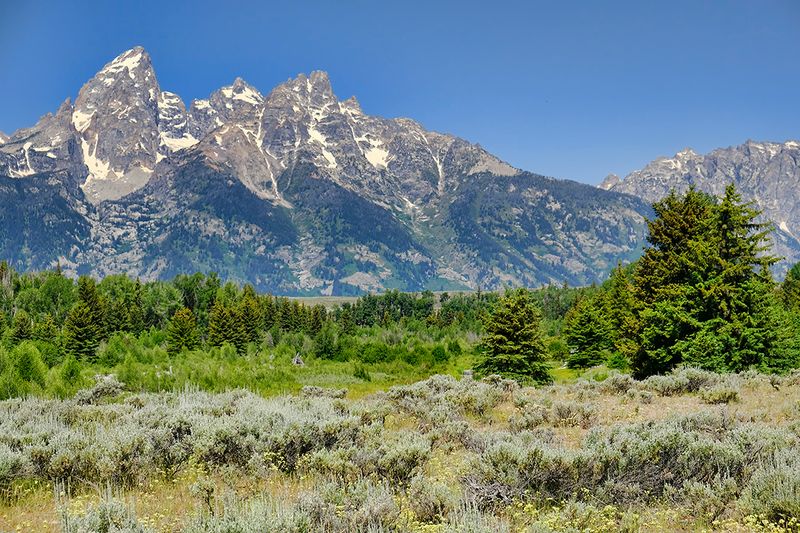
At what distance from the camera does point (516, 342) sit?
94.6ft

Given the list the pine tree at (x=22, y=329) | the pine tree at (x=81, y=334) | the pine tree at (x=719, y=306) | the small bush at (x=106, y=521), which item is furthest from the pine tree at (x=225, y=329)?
the small bush at (x=106, y=521)

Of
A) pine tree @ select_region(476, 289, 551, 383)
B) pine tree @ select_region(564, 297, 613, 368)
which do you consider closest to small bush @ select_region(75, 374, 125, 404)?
pine tree @ select_region(476, 289, 551, 383)

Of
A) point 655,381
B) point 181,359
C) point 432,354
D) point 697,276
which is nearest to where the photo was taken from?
point 655,381

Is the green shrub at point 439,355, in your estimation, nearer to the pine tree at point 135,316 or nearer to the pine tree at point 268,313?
the pine tree at point 268,313

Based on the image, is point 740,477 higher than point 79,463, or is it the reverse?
point 79,463

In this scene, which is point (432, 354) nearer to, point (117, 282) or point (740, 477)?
point (740, 477)

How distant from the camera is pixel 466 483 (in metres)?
7.42

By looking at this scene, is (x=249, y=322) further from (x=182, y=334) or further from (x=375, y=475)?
(x=375, y=475)

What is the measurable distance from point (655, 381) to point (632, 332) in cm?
1409

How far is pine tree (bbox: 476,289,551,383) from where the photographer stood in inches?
1121

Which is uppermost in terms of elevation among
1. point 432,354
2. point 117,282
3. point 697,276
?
point 117,282

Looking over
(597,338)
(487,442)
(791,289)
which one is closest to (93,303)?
(597,338)

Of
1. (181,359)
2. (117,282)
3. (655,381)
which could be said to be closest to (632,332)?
(655,381)

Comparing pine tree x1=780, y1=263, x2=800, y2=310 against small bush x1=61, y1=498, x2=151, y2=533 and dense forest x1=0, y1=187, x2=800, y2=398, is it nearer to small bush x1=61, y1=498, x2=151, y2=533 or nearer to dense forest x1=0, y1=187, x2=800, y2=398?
dense forest x1=0, y1=187, x2=800, y2=398
